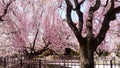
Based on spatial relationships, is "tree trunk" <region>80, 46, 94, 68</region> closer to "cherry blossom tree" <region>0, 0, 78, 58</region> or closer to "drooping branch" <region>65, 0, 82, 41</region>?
"drooping branch" <region>65, 0, 82, 41</region>

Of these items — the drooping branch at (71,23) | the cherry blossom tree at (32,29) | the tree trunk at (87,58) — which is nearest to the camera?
the tree trunk at (87,58)

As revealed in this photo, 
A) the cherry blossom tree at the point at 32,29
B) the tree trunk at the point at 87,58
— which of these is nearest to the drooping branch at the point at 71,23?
the tree trunk at the point at 87,58

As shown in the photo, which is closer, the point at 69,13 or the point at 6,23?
the point at 69,13

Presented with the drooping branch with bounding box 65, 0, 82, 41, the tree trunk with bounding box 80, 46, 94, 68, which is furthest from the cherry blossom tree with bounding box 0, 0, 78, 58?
the tree trunk with bounding box 80, 46, 94, 68

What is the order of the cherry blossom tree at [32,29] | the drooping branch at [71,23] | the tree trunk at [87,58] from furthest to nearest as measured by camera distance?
the cherry blossom tree at [32,29], the drooping branch at [71,23], the tree trunk at [87,58]

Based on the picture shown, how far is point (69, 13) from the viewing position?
13.2 meters

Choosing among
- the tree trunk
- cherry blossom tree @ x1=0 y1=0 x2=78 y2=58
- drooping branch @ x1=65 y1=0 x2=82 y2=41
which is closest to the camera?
the tree trunk

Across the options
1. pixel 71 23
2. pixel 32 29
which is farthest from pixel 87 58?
pixel 32 29

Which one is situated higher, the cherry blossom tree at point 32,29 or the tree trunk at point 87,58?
the cherry blossom tree at point 32,29

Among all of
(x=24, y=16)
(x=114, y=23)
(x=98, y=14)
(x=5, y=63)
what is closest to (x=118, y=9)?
(x=5, y=63)

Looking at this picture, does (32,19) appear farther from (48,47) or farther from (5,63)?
(5,63)

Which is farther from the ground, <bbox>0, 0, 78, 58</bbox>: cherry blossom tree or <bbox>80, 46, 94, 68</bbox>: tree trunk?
<bbox>0, 0, 78, 58</bbox>: cherry blossom tree

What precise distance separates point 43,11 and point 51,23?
997 millimetres

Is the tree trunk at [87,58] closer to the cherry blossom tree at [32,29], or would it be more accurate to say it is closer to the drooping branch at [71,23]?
the drooping branch at [71,23]
